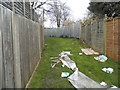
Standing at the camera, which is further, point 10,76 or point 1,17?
point 10,76

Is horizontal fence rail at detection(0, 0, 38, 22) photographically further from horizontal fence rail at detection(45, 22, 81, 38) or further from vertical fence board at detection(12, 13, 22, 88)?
horizontal fence rail at detection(45, 22, 81, 38)

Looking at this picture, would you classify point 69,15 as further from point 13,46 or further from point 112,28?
point 13,46

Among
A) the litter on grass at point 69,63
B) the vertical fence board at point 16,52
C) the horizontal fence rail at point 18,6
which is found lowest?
the litter on grass at point 69,63

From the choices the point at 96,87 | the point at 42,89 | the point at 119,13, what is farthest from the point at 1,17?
the point at 119,13

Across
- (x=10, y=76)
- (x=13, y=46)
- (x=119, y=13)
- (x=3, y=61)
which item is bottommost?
(x=10, y=76)

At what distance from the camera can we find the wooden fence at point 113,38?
23.4 feet

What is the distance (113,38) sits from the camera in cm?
755

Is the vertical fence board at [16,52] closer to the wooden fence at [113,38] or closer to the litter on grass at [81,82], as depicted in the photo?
the litter on grass at [81,82]

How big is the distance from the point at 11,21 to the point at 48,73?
2.91 metres

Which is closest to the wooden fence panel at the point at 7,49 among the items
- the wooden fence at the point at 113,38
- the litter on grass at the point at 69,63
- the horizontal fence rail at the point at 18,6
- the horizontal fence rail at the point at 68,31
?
the horizontal fence rail at the point at 18,6

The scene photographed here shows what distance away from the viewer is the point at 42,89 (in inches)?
163

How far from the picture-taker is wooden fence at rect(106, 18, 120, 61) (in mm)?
7141

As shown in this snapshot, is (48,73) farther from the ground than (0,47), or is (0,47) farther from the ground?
(0,47)

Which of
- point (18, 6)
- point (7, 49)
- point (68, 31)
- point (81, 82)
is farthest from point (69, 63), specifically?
point (68, 31)
